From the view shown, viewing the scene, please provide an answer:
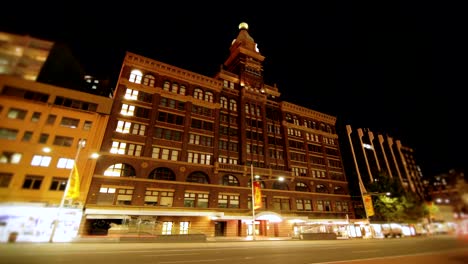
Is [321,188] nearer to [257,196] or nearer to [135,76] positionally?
[257,196]

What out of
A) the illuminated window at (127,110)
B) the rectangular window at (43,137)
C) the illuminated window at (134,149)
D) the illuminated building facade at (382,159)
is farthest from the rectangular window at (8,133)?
the illuminated building facade at (382,159)

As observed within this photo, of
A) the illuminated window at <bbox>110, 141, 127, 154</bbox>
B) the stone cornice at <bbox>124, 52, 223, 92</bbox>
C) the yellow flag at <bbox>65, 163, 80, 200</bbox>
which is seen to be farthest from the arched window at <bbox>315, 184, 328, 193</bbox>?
the yellow flag at <bbox>65, 163, 80, 200</bbox>

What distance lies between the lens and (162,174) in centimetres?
3447

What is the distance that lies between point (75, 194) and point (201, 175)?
19091 mm

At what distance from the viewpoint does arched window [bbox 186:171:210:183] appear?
1431 inches

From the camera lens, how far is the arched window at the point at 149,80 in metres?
39.2

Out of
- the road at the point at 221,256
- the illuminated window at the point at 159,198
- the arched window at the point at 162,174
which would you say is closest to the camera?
the road at the point at 221,256

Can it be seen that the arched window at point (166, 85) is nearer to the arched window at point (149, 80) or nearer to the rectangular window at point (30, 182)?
the arched window at point (149, 80)

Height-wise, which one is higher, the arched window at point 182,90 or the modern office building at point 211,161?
the arched window at point 182,90

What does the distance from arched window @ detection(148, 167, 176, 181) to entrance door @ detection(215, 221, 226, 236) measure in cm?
1049

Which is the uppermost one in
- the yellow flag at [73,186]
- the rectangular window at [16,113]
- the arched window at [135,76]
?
the arched window at [135,76]

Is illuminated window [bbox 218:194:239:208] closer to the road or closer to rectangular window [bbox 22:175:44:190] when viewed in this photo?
the road

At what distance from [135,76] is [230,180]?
24.0 metres

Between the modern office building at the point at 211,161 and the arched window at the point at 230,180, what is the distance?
179 mm
